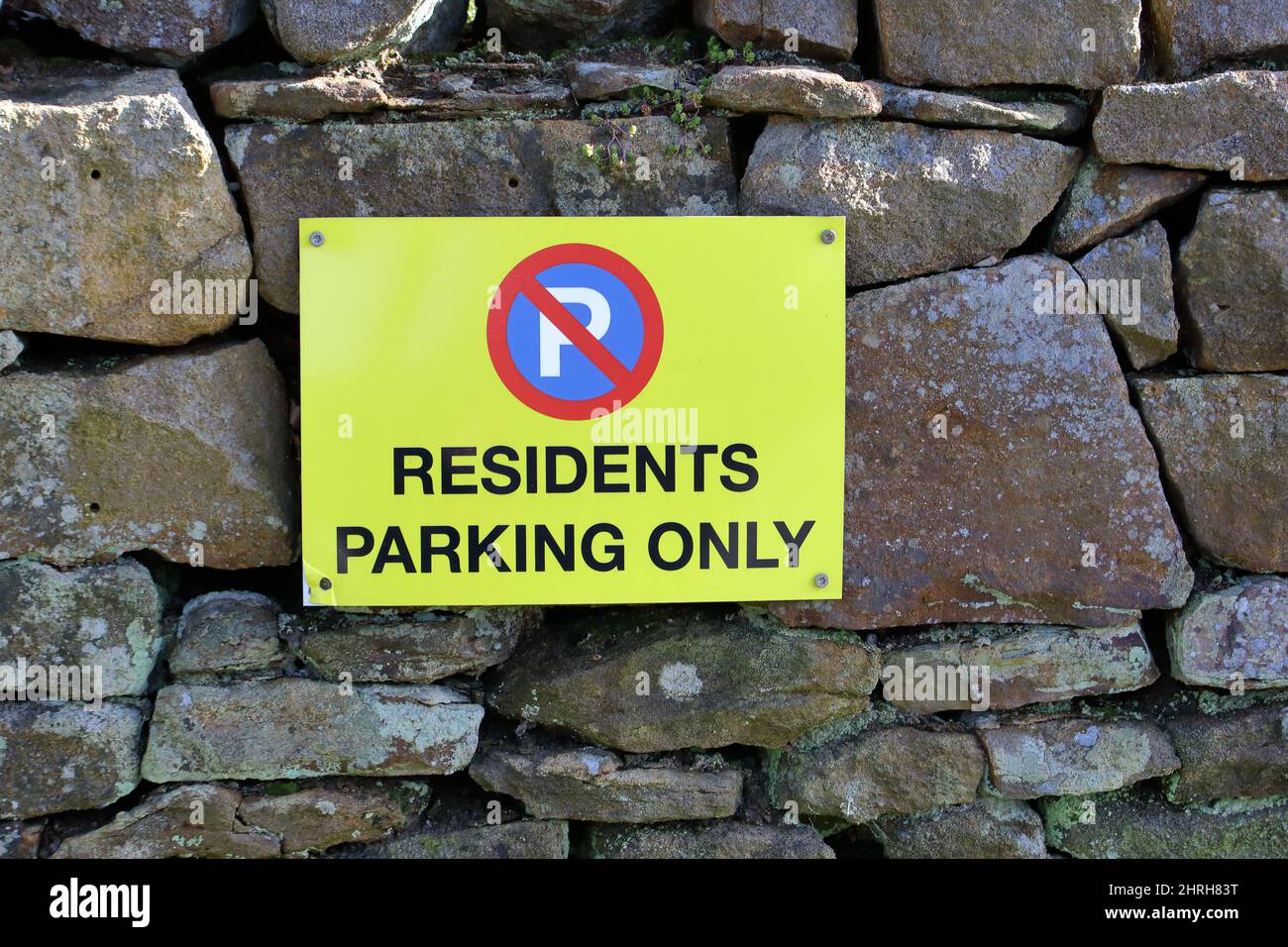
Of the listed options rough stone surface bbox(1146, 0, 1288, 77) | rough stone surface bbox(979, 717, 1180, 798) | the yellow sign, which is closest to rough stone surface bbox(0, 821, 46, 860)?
the yellow sign

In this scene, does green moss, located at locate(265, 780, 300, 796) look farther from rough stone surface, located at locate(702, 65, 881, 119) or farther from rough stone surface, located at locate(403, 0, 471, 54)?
rough stone surface, located at locate(702, 65, 881, 119)

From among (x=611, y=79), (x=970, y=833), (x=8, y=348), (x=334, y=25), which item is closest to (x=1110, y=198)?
(x=611, y=79)

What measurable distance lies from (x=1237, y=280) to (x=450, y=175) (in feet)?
5.57

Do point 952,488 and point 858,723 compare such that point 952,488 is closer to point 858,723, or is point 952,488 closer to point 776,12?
point 858,723

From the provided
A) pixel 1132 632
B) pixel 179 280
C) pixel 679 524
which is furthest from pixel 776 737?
pixel 179 280

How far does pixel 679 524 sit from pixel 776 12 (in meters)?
1.11

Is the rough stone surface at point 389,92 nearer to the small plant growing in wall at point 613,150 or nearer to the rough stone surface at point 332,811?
the small plant growing in wall at point 613,150

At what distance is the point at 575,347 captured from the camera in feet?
6.76

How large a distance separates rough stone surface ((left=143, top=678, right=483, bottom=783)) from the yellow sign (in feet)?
0.74

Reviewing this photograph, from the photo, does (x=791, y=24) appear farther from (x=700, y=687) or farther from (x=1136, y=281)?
(x=700, y=687)

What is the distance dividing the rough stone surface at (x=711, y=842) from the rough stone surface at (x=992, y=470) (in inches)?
18.9

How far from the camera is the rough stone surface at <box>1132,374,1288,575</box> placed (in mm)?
2143

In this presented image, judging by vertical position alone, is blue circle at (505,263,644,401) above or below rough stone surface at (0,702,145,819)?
above

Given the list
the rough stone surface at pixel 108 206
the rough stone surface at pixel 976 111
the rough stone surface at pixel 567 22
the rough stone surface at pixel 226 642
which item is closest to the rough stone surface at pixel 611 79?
the rough stone surface at pixel 567 22
